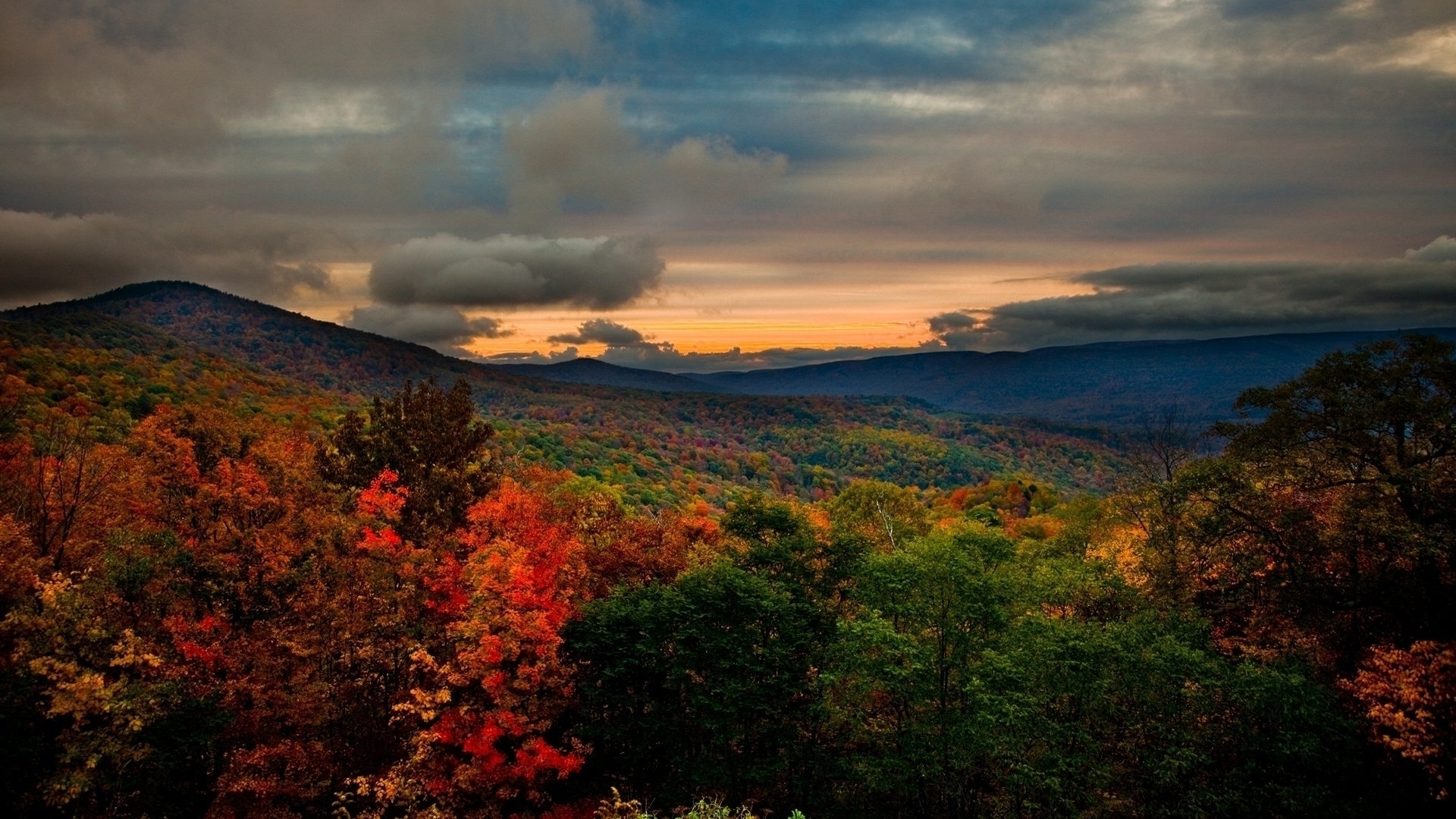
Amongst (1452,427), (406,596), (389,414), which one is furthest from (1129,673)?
Result: (389,414)

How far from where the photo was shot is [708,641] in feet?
96.7

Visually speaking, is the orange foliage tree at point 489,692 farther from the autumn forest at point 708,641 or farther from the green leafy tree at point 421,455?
the green leafy tree at point 421,455

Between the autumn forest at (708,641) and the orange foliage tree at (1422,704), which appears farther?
the autumn forest at (708,641)

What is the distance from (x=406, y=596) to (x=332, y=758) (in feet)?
22.0

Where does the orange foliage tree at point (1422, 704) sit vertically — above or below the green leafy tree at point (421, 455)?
below

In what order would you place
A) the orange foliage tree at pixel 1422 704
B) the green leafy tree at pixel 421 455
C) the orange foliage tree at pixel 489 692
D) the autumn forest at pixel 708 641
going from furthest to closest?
the green leafy tree at pixel 421 455, the orange foliage tree at pixel 489 692, the autumn forest at pixel 708 641, the orange foliage tree at pixel 1422 704

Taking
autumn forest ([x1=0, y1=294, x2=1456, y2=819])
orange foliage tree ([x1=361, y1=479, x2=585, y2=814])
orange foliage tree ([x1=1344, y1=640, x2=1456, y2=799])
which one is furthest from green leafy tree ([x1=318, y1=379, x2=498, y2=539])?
orange foliage tree ([x1=1344, y1=640, x2=1456, y2=799])

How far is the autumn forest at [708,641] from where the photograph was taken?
74.8 ft

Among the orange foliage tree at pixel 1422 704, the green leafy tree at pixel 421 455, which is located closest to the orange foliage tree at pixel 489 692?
the green leafy tree at pixel 421 455

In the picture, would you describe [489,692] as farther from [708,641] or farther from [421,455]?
[421,455]

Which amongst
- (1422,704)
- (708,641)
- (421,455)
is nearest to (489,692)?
(708,641)

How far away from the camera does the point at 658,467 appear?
160 metres

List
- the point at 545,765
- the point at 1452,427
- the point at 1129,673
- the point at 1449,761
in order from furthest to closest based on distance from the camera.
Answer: the point at 545,765 → the point at 1129,673 → the point at 1452,427 → the point at 1449,761

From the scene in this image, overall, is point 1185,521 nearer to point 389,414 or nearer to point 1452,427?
point 1452,427
